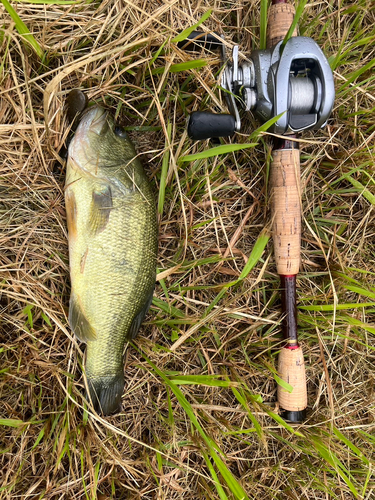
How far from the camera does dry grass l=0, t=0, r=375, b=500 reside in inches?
69.4

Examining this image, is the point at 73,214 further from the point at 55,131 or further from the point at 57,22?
the point at 57,22

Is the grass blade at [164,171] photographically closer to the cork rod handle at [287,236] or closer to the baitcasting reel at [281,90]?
the baitcasting reel at [281,90]

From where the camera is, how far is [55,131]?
5.72ft

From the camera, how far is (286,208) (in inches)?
71.6

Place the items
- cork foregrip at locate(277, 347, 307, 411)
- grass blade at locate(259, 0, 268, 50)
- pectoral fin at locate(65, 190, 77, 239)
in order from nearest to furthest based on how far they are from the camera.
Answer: pectoral fin at locate(65, 190, 77, 239)
grass blade at locate(259, 0, 268, 50)
cork foregrip at locate(277, 347, 307, 411)

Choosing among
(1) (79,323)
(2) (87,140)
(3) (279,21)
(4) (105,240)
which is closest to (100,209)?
(4) (105,240)

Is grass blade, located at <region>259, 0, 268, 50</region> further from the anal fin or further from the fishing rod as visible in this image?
the anal fin

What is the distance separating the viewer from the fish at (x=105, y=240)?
1656 mm

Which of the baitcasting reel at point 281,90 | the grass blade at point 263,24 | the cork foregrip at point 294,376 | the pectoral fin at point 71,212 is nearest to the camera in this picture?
the baitcasting reel at point 281,90

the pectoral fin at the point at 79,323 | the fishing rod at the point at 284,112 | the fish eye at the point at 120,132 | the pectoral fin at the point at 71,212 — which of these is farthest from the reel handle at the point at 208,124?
the pectoral fin at the point at 79,323

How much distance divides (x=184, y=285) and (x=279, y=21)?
54.9 inches

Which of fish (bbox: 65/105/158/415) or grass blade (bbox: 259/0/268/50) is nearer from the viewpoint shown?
fish (bbox: 65/105/158/415)

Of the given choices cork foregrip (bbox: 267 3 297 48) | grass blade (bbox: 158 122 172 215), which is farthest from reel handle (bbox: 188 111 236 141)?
cork foregrip (bbox: 267 3 297 48)

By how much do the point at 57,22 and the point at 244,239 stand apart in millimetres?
1457
